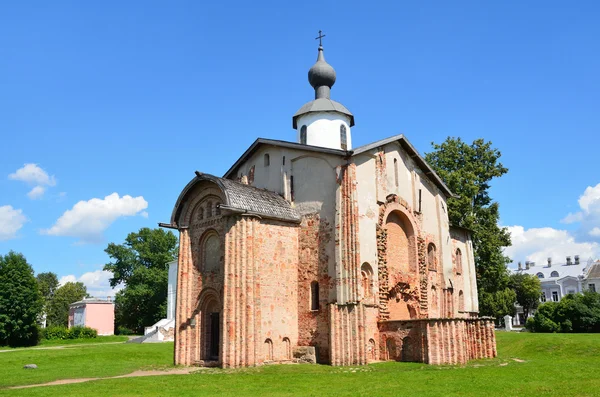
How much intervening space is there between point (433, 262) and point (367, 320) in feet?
25.8

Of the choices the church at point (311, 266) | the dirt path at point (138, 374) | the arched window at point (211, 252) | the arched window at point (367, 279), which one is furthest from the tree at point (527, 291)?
the dirt path at point (138, 374)

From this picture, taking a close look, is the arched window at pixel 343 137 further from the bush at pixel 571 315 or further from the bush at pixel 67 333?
the bush at pixel 67 333

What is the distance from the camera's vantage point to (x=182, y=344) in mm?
21719

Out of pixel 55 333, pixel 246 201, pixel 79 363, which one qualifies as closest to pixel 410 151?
pixel 246 201

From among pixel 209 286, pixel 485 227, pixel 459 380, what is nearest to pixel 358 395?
pixel 459 380

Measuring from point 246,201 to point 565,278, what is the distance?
201ft

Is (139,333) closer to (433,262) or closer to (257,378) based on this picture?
(433,262)

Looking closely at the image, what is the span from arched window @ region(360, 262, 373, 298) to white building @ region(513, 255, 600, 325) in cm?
5048

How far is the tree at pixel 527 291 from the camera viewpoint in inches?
2445

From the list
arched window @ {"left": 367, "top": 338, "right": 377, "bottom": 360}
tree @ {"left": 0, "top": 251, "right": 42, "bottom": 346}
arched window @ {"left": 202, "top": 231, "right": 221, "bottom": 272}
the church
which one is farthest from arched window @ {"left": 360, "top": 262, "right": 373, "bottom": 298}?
tree @ {"left": 0, "top": 251, "right": 42, "bottom": 346}

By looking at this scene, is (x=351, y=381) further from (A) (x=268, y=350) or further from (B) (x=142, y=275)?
(B) (x=142, y=275)

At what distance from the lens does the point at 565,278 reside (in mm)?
68438

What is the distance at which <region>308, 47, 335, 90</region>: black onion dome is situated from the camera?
92.5 feet

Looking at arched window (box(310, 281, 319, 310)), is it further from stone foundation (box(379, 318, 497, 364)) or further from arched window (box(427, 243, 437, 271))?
arched window (box(427, 243, 437, 271))
